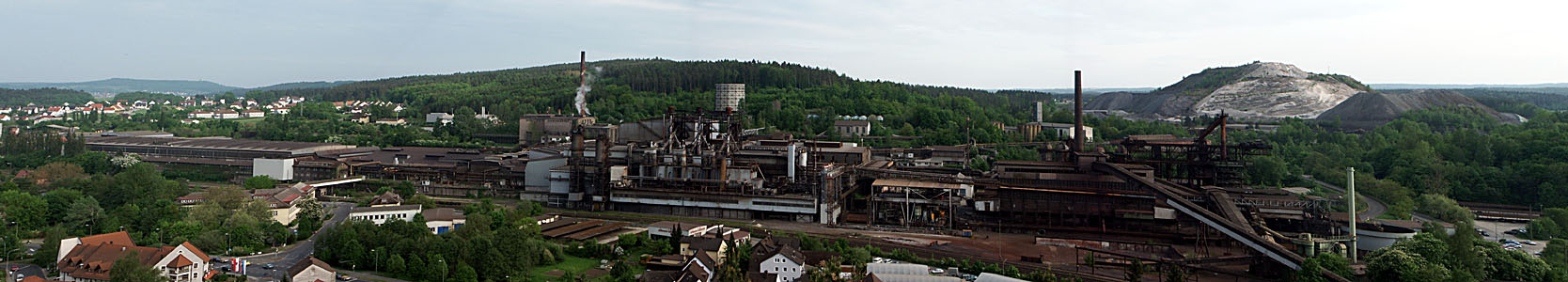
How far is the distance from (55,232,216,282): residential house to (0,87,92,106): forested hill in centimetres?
13924

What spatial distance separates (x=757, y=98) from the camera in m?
92.6

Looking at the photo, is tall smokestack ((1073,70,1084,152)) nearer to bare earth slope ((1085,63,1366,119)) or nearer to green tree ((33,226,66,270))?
green tree ((33,226,66,270))

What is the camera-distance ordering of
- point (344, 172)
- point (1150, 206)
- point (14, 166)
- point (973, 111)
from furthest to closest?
point (973, 111)
point (14, 166)
point (344, 172)
point (1150, 206)

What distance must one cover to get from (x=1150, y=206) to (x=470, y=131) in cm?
5929

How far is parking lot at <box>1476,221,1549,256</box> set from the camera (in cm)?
3828

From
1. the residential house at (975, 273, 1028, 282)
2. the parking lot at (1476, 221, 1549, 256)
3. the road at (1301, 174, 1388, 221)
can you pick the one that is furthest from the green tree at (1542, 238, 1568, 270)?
the residential house at (975, 273, 1028, 282)

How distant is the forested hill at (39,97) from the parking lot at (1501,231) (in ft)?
562

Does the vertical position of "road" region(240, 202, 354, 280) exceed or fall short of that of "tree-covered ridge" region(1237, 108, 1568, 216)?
it falls short

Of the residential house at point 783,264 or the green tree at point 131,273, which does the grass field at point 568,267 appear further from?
the green tree at point 131,273

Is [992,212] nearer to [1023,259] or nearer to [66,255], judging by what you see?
[1023,259]

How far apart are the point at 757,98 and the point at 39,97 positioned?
136 meters

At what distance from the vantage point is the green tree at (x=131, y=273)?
27469 mm

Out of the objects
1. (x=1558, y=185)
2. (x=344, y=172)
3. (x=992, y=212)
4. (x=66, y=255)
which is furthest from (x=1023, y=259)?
(x=344, y=172)

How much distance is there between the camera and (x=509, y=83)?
5059 inches
